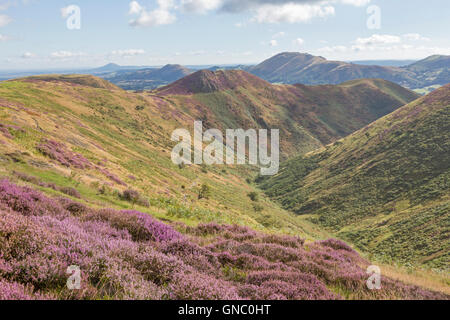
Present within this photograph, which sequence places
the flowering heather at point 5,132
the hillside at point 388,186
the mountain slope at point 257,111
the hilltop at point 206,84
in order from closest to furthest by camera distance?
the flowering heather at point 5,132, the hillside at point 388,186, the mountain slope at point 257,111, the hilltop at point 206,84

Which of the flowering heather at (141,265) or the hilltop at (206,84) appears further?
the hilltop at (206,84)

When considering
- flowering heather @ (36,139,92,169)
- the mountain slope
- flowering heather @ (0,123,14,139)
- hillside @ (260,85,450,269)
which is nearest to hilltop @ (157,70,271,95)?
the mountain slope

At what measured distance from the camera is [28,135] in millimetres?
25875

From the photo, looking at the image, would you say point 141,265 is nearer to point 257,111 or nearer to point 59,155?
point 59,155

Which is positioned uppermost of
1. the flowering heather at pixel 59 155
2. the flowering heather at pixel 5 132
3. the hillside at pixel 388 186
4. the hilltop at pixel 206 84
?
the hilltop at pixel 206 84

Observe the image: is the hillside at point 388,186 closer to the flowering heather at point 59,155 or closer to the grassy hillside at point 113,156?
the grassy hillside at point 113,156

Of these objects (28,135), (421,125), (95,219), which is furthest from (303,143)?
(95,219)

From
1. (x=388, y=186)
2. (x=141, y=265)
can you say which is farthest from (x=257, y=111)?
(x=141, y=265)

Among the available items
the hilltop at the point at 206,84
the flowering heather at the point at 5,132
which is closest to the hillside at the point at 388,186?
the flowering heather at the point at 5,132

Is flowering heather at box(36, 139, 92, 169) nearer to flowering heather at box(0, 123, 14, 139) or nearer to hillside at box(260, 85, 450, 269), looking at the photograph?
flowering heather at box(0, 123, 14, 139)

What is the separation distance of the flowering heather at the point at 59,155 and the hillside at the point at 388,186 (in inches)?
1665

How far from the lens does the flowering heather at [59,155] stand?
23.7 meters

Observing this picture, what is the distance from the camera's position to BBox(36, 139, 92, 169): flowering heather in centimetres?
2367

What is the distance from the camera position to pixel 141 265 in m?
5.87
